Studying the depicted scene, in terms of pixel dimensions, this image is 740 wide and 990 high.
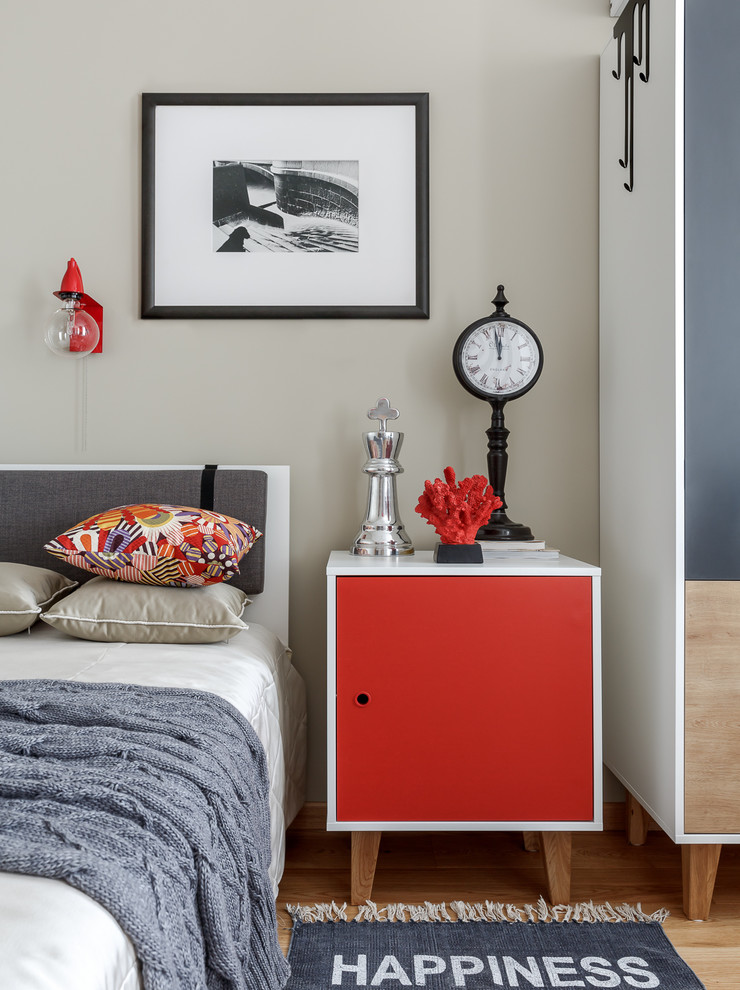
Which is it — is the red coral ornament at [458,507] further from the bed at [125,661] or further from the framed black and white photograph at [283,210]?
the framed black and white photograph at [283,210]

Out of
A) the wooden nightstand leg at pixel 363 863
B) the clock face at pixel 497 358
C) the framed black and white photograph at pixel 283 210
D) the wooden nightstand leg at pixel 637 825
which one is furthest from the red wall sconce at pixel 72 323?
the wooden nightstand leg at pixel 637 825

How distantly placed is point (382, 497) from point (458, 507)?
0.25 meters

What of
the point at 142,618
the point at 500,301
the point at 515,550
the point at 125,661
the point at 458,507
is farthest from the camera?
the point at 500,301

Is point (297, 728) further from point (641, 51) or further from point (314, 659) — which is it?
point (641, 51)

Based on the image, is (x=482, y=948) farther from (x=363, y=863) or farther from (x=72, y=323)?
(x=72, y=323)

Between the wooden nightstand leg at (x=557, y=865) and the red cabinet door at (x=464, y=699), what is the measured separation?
9cm

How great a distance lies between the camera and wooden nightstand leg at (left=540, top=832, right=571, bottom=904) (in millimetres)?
1685

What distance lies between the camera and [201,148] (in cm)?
215

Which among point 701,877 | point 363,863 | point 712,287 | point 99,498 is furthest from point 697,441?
point 99,498

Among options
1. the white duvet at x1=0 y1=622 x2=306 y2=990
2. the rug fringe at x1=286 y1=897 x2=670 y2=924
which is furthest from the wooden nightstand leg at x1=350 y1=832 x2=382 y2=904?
the white duvet at x1=0 y1=622 x2=306 y2=990

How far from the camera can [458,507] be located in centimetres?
177

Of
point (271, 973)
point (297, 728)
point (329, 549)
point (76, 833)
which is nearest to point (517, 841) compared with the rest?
point (297, 728)

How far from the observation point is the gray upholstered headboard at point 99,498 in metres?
1.98

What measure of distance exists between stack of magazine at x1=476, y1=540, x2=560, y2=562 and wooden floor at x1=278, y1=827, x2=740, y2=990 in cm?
77
